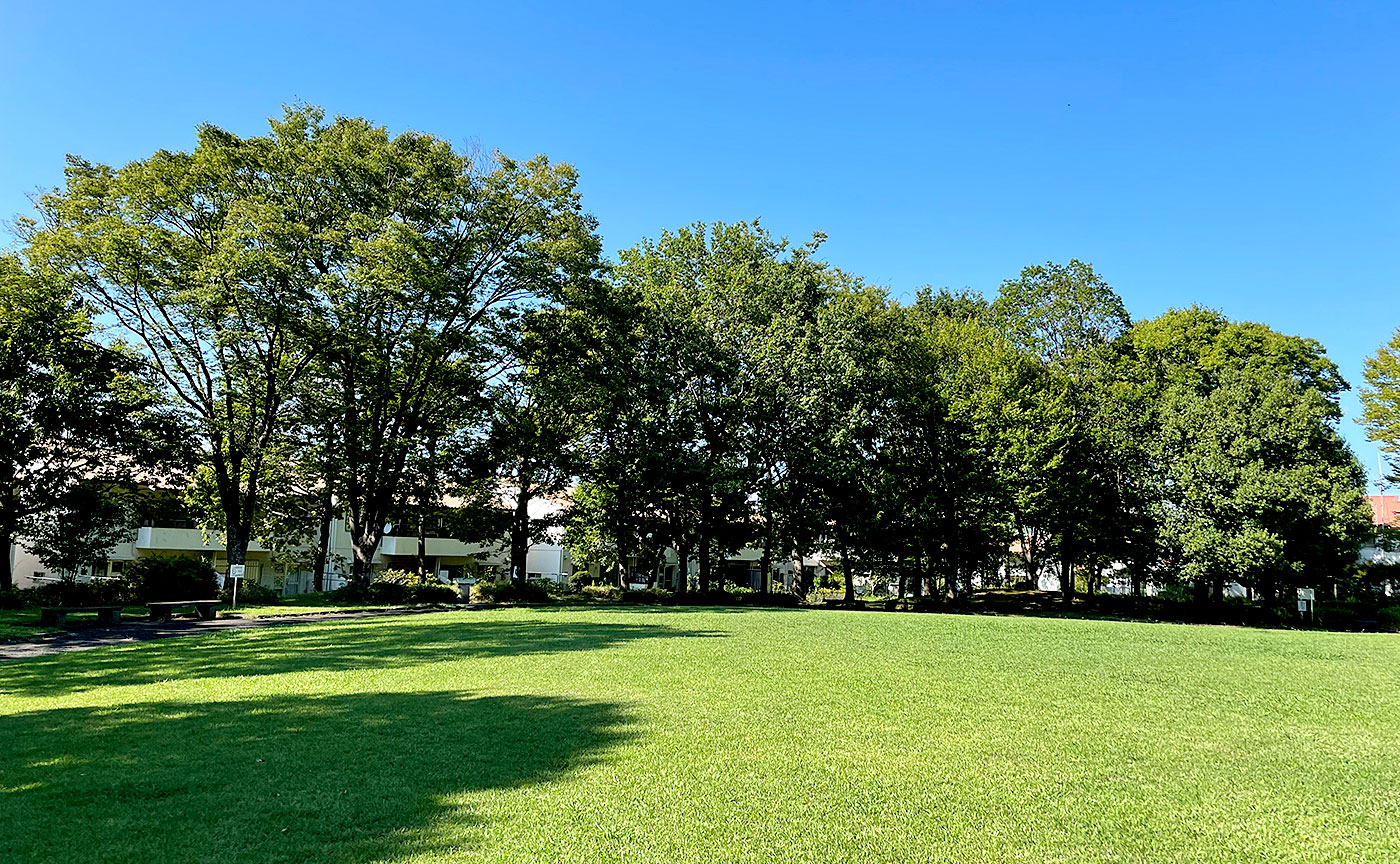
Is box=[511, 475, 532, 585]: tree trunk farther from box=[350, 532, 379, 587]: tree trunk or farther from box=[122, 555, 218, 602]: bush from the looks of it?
box=[122, 555, 218, 602]: bush

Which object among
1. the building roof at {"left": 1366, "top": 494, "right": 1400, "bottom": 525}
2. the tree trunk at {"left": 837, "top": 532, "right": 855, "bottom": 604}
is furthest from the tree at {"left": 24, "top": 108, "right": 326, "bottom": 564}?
the building roof at {"left": 1366, "top": 494, "right": 1400, "bottom": 525}

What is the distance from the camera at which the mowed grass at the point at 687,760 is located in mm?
Result: 4613

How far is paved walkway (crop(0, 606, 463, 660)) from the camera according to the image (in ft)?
46.1

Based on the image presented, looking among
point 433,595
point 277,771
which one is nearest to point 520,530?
point 433,595

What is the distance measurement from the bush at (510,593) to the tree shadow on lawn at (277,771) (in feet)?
65.0

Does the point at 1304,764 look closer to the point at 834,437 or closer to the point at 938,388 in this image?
the point at 834,437

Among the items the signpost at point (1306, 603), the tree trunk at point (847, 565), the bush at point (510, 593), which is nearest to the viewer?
the bush at point (510, 593)

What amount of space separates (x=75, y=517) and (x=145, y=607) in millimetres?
7507

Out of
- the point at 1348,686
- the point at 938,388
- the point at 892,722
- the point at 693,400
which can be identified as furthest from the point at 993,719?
the point at 938,388

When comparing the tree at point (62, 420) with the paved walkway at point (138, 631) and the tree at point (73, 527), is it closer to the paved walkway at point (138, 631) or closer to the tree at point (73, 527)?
the tree at point (73, 527)

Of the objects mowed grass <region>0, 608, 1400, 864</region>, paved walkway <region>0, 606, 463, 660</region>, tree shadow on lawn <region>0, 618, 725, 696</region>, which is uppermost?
mowed grass <region>0, 608, 1400, 864</region>

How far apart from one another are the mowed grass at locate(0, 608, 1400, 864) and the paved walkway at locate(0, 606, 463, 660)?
2.66 metres

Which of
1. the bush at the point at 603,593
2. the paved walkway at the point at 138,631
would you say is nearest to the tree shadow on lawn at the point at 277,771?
the paved walkway at the point at 138,631

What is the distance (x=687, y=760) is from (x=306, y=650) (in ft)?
31.1
